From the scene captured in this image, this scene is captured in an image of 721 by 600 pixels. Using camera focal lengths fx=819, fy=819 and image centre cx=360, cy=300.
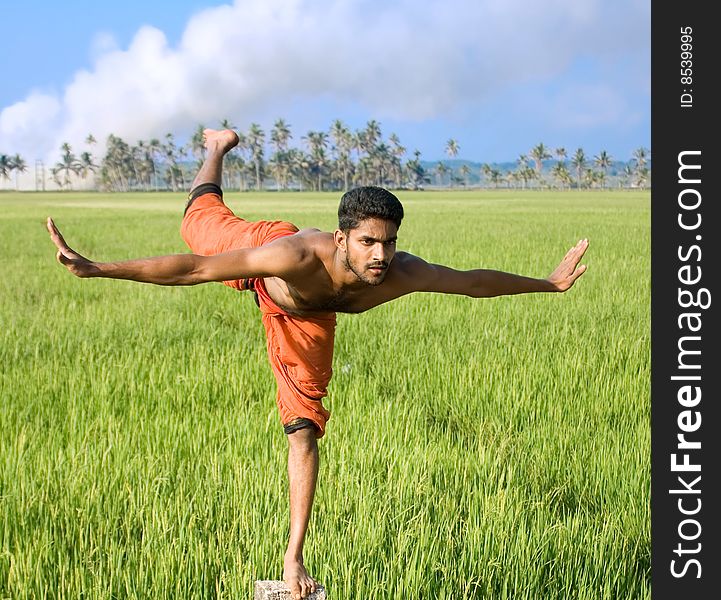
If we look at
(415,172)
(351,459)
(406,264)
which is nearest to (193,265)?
(406,264)

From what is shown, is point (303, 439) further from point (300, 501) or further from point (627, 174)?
point (627, 174)

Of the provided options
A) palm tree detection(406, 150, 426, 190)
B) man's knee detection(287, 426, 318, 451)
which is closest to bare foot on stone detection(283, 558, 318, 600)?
man's knee detection(287, 426, 318, 451)

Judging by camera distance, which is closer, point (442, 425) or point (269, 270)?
point (269, 270)

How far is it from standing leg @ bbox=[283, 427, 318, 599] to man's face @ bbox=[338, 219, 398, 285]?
2.22 feet

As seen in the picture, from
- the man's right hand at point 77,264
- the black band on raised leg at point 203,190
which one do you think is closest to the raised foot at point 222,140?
the black band on raised leg at point 203,190

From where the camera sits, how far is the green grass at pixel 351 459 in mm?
2914

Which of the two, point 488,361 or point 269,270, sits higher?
point 269,270

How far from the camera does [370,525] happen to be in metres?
3.06

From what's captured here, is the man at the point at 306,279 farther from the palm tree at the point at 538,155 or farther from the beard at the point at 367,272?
the palm tree at the point at 538,155

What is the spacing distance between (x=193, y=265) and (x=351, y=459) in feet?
5.65

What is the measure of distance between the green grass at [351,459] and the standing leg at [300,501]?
23 centimetres
